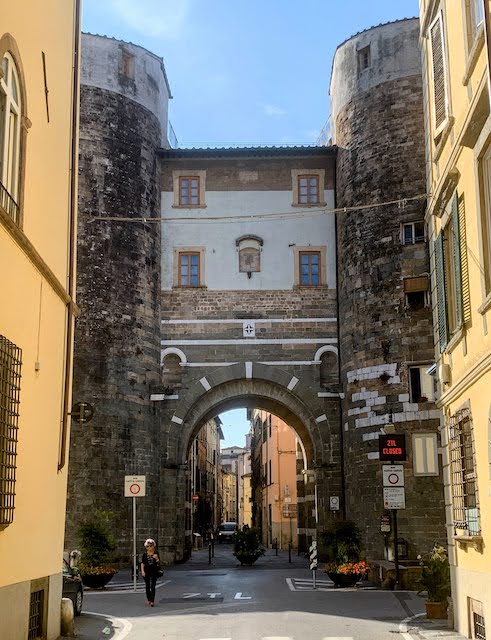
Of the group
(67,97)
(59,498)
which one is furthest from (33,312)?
(67,97)

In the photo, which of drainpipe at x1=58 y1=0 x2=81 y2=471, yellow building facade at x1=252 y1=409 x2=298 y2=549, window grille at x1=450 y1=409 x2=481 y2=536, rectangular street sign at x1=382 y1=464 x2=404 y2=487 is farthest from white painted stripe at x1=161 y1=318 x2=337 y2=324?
yellow building facade at x1=252 y1=409 x2=298 y2=549

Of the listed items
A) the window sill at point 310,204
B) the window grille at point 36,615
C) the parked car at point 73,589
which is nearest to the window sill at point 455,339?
the window grille at point 36,615

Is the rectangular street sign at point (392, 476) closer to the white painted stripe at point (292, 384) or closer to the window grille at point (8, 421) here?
the white painted stripe at point (292, 384)

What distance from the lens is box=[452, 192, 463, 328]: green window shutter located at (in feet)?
39.7

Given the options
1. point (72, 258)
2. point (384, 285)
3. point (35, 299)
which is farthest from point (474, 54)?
point (384, 285)

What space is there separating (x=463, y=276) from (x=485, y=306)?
138 cm

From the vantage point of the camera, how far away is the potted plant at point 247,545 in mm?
28781

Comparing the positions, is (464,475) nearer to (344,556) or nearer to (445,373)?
(445,373)

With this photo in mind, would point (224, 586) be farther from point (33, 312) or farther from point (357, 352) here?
point (33, 312)

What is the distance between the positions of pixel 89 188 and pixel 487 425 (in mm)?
20312

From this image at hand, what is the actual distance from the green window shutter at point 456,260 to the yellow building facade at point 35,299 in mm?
5552

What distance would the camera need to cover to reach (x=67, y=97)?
13.7 metres

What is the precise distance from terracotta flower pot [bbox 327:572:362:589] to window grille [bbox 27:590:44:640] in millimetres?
10801

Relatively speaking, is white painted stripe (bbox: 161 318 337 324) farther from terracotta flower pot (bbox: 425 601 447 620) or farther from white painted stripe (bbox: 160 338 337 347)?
terracotta flower pot (bbox: 425 601 447 620)
